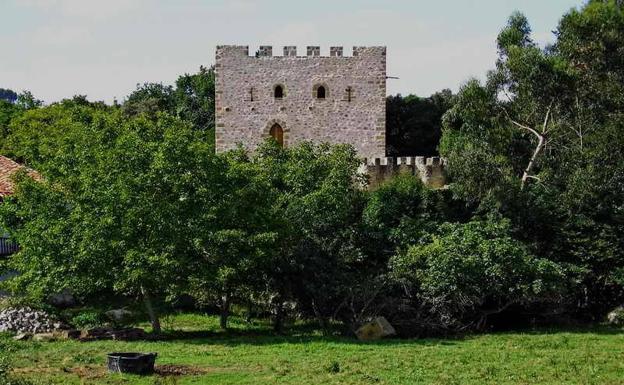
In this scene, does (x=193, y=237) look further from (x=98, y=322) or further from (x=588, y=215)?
(x=588, y=215)

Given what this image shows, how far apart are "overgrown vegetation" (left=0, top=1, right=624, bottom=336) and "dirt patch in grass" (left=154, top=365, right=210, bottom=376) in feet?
15.4

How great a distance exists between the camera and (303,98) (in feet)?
124

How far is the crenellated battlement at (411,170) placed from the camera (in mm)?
33719

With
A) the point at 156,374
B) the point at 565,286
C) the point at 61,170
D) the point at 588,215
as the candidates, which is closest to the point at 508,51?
the point at 588,215

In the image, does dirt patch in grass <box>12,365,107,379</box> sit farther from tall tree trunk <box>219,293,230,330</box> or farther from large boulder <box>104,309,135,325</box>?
large boulder <box>104,309,135,325</box>

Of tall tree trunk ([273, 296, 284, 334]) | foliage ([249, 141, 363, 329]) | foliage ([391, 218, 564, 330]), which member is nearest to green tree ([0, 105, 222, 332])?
foliage ([249, 141, 363, 329])

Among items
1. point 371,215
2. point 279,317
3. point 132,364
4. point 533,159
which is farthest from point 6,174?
point 533,159

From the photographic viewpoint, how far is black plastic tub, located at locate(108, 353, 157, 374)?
1822cm

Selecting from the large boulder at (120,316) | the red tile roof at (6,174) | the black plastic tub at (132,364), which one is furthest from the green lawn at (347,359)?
the red tile roof at (6,174)

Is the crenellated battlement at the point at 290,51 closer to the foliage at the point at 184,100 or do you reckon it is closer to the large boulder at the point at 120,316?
the large boulder at the point at 120,316

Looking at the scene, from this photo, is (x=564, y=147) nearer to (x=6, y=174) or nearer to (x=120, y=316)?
(x=120, y=316)

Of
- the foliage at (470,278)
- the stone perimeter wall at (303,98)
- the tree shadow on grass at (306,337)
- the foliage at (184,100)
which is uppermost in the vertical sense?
the foliage at (184,100)

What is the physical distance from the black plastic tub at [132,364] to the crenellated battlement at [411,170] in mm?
16435

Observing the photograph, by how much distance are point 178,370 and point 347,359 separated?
391 cm
